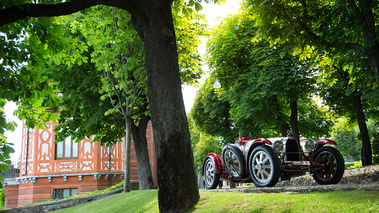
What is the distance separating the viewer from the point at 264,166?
8.29 metres

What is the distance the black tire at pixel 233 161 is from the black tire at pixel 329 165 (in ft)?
6.54

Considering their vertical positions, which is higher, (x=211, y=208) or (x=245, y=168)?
(x=245, y=168)

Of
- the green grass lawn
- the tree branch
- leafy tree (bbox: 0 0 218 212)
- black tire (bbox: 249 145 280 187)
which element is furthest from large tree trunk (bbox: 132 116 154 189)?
the tree branch

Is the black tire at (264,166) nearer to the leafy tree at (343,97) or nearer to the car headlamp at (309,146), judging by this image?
the car headlamp at (309,146)

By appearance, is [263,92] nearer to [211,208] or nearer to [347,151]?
[211,208]

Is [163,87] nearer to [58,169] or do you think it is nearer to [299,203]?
[299,203]

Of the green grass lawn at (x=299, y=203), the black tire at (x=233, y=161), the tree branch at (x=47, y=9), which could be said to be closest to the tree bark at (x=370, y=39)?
the black tire at (x=233, y=161)

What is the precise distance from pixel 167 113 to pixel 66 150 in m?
20.4

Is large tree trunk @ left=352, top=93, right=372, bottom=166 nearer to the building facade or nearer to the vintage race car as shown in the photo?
the vintage race car

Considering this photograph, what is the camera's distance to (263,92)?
Answer: 1734 cm

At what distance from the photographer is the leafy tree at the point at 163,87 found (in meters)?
6.22

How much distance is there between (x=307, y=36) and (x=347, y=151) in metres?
67.2

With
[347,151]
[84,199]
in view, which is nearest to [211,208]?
[84,199]

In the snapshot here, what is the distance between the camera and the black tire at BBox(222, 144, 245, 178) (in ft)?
30.8
